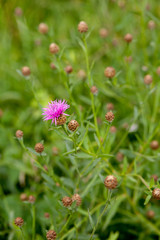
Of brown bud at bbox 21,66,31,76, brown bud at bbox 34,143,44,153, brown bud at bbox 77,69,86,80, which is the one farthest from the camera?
brown bud at bbox 77,69,86,80

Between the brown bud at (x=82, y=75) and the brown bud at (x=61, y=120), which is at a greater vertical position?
the brown bud at (x=82, y=75)

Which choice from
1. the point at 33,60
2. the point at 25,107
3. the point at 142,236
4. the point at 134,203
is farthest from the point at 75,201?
the point at 33,60

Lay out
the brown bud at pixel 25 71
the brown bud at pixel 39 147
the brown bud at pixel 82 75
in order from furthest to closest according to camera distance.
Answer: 1. the brown bud at pixel 82 75
2. the brown bud at pixel 25 71
3. the brown bud at pixel 39 147

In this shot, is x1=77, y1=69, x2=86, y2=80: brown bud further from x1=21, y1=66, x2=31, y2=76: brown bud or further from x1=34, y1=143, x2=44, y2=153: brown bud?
x1=34, y1=143, x2=44, y2=153: brown bud

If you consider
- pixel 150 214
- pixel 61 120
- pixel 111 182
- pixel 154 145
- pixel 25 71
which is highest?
pixel 25 71

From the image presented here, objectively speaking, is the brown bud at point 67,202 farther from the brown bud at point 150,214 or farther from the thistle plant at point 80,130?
the brown bud at point 150,214

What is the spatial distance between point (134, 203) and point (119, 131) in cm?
46

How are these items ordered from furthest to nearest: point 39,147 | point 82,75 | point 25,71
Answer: point 82,75
point 25,71
point 39,147

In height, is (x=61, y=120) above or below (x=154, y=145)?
above

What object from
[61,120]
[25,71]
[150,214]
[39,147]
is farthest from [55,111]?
[150,214]

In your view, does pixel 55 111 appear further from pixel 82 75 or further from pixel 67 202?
pixel 82 75

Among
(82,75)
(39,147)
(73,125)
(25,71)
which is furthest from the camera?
(82,75)

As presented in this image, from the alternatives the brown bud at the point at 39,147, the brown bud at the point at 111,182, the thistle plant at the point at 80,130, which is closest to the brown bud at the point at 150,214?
the thistle plant at the point at 80,130

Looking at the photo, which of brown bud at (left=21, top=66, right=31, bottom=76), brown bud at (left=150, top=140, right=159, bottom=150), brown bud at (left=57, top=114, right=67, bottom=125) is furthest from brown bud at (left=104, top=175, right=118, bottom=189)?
brown bud at (left=21, top=66, right=31, bottom=76)
